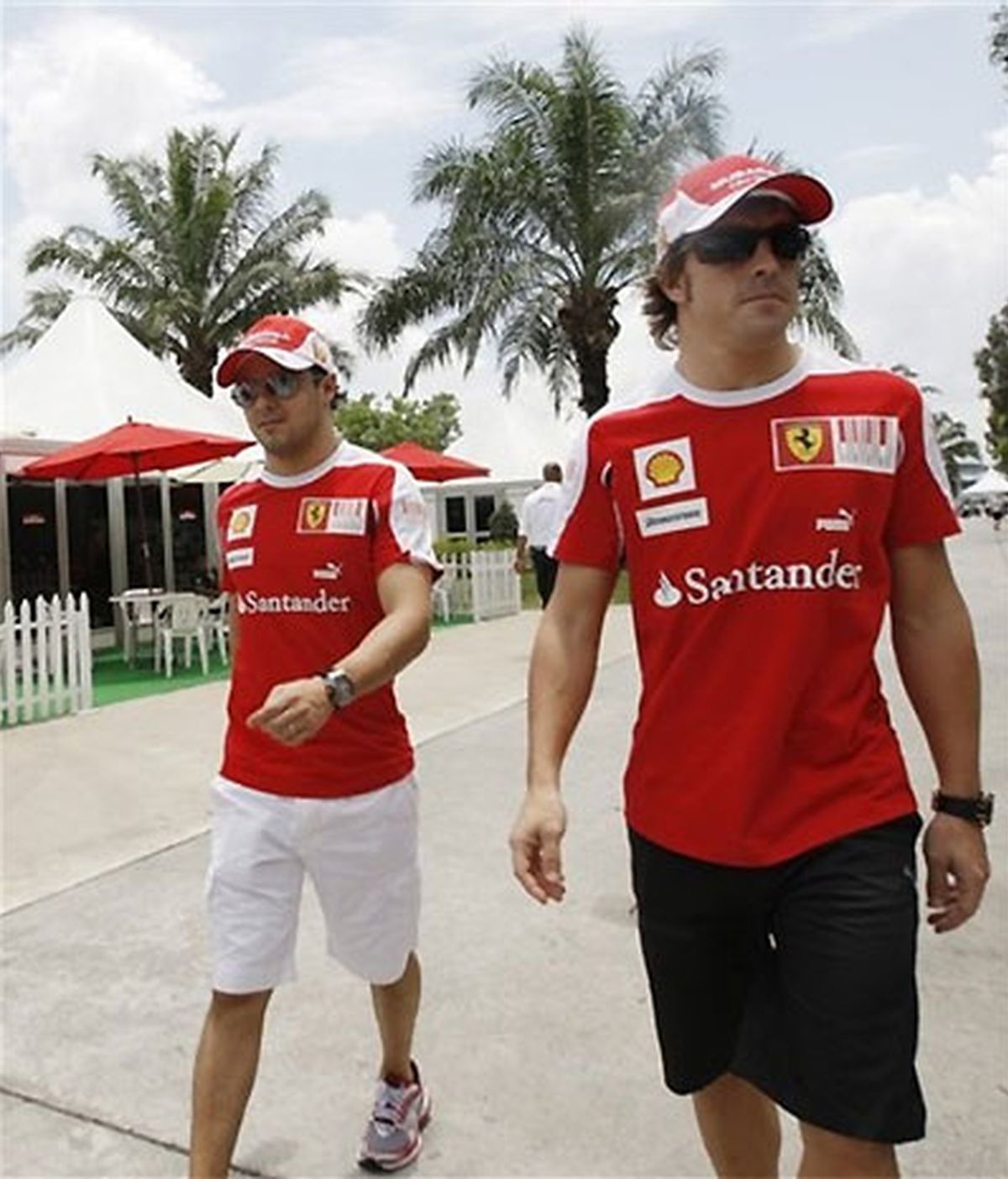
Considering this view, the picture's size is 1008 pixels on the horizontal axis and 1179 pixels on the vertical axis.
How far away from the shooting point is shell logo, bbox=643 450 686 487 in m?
1.93

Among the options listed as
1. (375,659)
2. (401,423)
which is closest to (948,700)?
(375,659)

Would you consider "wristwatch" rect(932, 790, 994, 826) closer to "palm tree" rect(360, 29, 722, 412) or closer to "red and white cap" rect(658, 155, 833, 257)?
"red and white cap" rect(658, 155, 833, 257)

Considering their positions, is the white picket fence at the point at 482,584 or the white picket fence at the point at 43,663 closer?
the white picket fence at the point at 43,663

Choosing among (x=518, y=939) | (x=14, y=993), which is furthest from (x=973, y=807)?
(x=14, y=993)

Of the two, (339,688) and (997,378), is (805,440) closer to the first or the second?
(339,688)

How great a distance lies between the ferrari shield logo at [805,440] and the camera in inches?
73.2

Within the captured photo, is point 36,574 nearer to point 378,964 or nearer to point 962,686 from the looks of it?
point 378,964

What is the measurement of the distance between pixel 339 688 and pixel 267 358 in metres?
0.81

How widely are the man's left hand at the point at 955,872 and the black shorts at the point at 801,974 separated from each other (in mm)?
109

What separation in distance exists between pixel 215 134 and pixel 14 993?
20.6 m

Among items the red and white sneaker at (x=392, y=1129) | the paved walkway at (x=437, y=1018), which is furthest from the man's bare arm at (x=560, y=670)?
the paved walkway at (x=437, y=1018)

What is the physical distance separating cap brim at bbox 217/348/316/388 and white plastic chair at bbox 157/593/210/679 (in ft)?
30.0

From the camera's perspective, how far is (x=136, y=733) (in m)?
8.37

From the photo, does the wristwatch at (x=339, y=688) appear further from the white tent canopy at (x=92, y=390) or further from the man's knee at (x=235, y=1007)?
the white tent canopy at (x=92, y=390)
